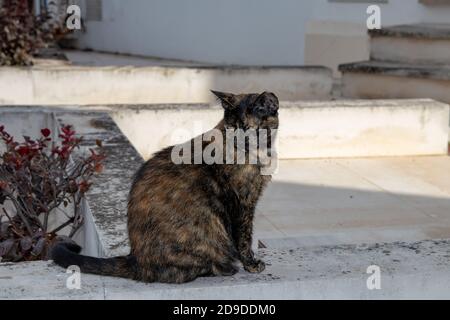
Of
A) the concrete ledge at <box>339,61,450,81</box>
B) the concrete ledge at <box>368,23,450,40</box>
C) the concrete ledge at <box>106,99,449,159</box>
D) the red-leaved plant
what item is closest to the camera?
the red-leaved plant

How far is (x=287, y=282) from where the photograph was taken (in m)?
2.71

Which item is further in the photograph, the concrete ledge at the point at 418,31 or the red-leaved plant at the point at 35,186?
the concrete ledge at the point at 418,31

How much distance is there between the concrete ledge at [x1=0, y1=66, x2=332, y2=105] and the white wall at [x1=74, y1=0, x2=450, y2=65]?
1345mm

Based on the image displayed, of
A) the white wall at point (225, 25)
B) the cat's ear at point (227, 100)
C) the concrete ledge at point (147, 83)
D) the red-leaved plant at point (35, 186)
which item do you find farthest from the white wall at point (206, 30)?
the cat's ear at point (227, 100)

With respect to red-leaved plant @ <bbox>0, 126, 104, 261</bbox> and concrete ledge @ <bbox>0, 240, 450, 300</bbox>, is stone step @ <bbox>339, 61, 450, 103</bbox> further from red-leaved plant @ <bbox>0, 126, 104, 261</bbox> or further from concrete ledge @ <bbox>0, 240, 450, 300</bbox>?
concrete ledge @ <bbox>0, 240, 450, 300</bbox>

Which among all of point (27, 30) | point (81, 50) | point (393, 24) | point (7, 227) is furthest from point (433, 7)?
point (81, 50)

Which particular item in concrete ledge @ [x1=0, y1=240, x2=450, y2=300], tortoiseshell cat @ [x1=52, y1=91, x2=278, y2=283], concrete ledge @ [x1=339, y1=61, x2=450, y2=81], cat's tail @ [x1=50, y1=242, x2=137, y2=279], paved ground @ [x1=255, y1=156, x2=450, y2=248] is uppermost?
concrete ledge @ [x1=339, y1=61, x2=450, y2=81]

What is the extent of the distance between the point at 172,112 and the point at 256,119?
3.55m

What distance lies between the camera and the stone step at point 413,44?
811cm

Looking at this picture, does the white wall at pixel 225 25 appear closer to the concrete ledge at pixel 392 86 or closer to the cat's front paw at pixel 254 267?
the concrete ledge at pixel 392 86

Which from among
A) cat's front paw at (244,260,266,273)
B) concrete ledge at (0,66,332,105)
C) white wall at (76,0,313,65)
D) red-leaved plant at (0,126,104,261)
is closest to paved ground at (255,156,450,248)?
red-leaved plant at (0,126,104,261)

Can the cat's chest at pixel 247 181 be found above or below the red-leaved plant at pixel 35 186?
above

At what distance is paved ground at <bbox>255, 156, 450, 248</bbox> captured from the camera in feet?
15.3

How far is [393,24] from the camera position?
9.21m
